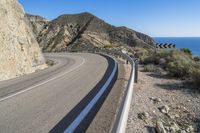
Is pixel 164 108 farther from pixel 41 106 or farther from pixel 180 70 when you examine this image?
pixel 180 70

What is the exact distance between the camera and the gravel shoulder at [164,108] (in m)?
7.49

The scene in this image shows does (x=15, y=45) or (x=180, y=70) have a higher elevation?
→ (x=15, y=45)

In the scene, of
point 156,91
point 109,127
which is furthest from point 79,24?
point 109,127

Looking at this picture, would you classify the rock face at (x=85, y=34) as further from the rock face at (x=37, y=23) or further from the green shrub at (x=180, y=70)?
the green shrub at (x=180, y=70)

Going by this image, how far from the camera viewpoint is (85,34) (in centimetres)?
7550

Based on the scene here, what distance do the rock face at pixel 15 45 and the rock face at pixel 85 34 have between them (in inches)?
1773

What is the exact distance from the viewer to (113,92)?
35.1ft

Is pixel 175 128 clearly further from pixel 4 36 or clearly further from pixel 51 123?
pixel 4 36

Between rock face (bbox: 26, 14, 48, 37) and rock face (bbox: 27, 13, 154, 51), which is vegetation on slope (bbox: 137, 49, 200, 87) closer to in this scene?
rock face (bbox: 27, 13, 154, 51)

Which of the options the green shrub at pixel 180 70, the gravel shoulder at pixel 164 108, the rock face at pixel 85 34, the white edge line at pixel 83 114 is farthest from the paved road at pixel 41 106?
the rock face at pixel 85 34

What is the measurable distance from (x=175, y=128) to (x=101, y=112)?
77.5 inches

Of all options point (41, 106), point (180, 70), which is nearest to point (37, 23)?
point (180, 70)

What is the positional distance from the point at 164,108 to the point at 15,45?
14.2 meters

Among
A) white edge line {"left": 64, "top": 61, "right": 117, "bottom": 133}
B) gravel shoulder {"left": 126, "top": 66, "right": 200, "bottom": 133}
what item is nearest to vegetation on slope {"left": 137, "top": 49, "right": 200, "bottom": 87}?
gravel shoulder {"left": 126, "top": 66, "right": 200, "bottom": 133}
